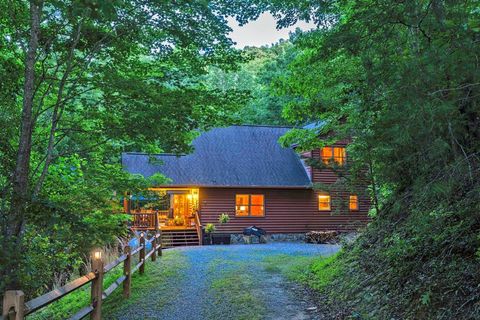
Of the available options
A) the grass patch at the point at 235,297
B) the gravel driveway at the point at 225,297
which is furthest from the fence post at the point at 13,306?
the grass patch at the point at 235,297

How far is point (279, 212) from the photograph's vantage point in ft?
71.9

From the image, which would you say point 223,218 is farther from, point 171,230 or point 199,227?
point 171,230

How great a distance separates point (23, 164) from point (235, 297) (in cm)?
442

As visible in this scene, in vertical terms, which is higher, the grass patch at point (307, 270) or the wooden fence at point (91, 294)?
the wooden fence at point (91, 294)

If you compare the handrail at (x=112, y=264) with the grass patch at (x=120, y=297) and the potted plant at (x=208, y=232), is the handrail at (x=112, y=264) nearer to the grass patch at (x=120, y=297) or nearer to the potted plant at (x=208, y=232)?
the grass patch at (x=120, y=297)

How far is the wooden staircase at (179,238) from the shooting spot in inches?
787

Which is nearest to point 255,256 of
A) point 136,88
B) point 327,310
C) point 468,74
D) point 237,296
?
point 237,296

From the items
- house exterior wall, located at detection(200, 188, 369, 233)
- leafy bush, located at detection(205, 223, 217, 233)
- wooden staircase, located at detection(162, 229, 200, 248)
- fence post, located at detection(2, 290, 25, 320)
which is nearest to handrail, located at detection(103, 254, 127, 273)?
fence post, located at detection(2, 290, 25, 320)

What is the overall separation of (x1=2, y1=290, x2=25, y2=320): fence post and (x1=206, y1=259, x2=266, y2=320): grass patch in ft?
12.0

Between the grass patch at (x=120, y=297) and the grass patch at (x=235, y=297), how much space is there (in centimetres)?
105

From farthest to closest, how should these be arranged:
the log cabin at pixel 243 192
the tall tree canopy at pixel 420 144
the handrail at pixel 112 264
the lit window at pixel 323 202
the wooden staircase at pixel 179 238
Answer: the lit window at pixel 323 202 → the log cabin at pixel 243 192 → the wooden staircase at pixel 179 238 → the handrail at pixel 112 264 → the tall tree canopy at pixel 420 144

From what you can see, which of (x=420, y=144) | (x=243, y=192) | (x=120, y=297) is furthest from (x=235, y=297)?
(x=243, y=192)

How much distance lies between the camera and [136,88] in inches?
241

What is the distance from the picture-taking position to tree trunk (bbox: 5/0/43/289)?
4.64 meters
